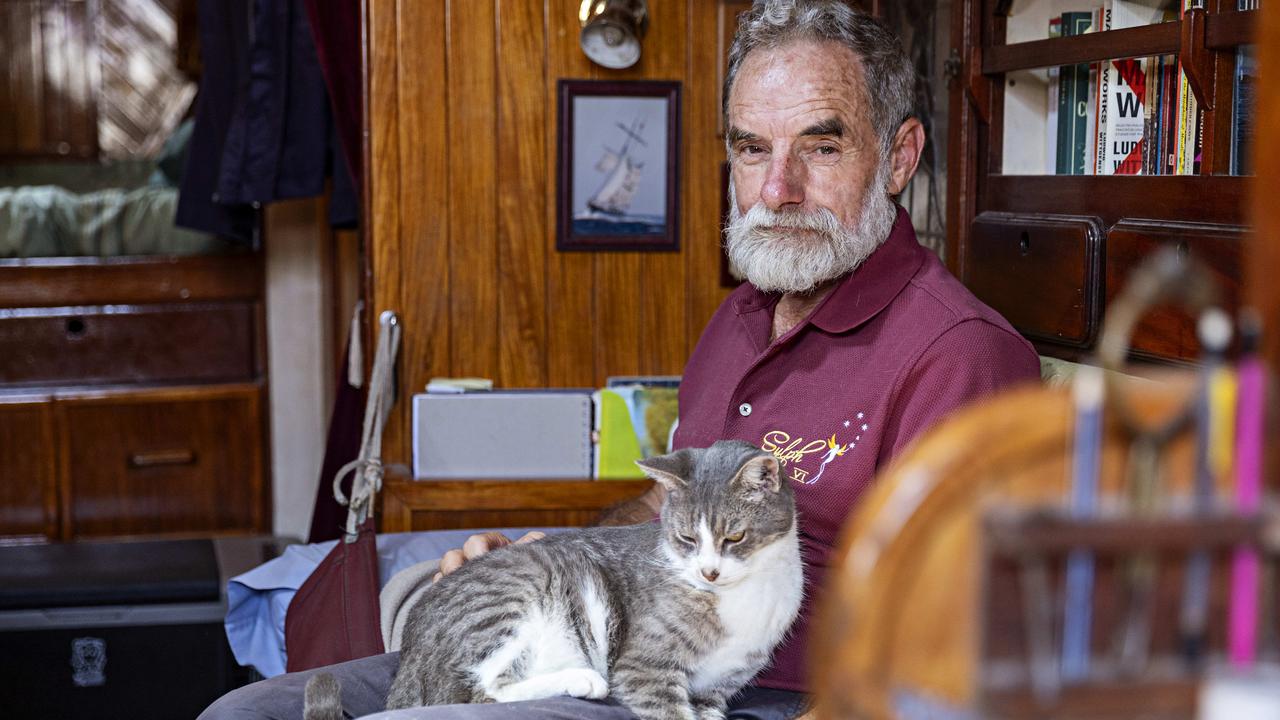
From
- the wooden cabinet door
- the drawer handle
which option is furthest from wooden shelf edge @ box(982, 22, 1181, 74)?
the wooden cabinet door

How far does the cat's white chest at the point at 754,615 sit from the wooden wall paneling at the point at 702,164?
1.33 meters

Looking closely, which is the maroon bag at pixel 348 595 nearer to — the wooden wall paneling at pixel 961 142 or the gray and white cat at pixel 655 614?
the gray and white cat at pixel 655 614

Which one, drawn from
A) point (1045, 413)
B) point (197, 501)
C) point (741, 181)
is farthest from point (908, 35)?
point (197, 501)

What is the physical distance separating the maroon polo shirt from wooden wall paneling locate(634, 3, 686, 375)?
1048mm

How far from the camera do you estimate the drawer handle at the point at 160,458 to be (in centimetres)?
396

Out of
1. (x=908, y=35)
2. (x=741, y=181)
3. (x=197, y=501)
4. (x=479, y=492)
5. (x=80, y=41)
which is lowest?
(x=197, y=501)

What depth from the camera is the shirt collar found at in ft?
5.83

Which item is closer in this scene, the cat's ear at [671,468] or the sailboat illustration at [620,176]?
the cat's ear at [671,468]

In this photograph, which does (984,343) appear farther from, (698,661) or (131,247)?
(131,247)

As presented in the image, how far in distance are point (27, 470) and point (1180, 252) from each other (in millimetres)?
3479

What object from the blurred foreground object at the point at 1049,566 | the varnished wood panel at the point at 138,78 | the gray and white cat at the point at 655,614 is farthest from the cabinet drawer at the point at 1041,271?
the varnished wood panel at the point at 138,78

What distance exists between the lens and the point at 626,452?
9.17 ft

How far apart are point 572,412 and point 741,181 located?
956 mm

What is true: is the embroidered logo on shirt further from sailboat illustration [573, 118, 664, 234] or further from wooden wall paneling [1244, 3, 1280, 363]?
sailboat illustration [573, 118, 664, 234]
